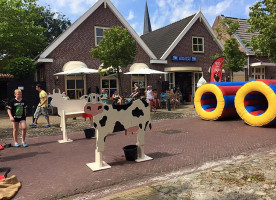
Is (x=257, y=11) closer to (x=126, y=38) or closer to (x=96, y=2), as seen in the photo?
(x=126, y=38)

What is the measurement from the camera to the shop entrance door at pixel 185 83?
21312 mm

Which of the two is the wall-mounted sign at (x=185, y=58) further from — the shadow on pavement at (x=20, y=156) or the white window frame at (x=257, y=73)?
the shadow on pavement at (x=20, y=156)

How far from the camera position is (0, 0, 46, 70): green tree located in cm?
1944

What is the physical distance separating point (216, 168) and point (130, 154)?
185 centimetres

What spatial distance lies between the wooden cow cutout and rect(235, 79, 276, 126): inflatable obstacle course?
6145mm

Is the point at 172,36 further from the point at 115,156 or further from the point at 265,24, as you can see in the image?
the point at 115,156

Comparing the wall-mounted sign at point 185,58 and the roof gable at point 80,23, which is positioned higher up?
the roof gable at point 80,23

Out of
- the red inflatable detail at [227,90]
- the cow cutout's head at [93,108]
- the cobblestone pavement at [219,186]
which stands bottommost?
the cobblestone pavement at [219,186]

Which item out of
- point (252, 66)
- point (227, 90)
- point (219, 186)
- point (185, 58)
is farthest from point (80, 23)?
point (252, 66)

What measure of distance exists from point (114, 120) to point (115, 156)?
1.21m

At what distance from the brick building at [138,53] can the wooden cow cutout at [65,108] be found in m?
9.05

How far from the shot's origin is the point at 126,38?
13125 mm

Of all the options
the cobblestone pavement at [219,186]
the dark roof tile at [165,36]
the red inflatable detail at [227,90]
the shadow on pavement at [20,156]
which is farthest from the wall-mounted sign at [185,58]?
the cobblestone pavement at [219,186]

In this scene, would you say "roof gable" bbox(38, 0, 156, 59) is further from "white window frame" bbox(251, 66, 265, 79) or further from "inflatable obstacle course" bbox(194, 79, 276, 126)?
"white window frame" bbox(251, 66, 265, 79)
